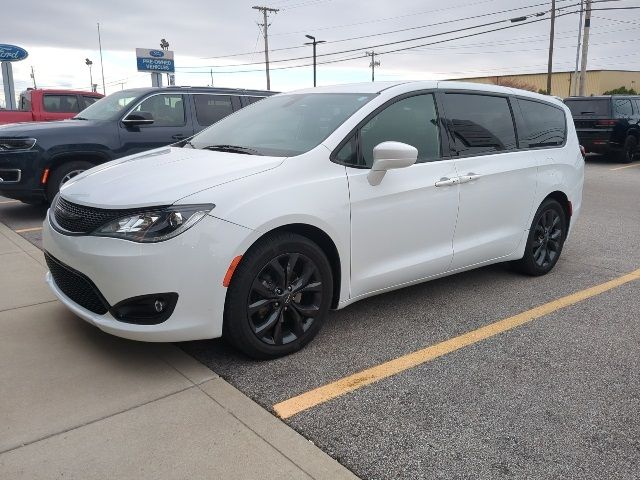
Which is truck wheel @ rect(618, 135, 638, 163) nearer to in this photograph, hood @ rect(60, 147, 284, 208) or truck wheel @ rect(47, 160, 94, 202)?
truck wheel @ rect(47, 160, 94, 202)

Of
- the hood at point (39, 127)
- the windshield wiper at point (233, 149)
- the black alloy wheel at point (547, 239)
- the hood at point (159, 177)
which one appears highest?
the hood at point (39, 127)

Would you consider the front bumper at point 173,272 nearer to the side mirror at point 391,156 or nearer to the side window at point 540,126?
the side mirror at point 391,156

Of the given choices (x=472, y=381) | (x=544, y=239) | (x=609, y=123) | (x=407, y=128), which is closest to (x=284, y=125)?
(x=407, y=128)

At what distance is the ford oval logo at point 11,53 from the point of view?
25519 mm

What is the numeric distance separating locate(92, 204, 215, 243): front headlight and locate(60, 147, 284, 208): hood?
0.06 m

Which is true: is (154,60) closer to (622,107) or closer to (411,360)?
(622,107)

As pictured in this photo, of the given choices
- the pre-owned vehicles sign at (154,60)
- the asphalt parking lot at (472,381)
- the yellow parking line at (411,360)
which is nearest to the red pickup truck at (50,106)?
the asphalt parking lot at (472,381)

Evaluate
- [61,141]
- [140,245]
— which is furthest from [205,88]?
[140,245]

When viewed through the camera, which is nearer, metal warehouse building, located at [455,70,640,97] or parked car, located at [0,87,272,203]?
parked car, located at [0,87,272,203]

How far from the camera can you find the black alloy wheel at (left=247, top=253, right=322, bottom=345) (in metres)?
3.24

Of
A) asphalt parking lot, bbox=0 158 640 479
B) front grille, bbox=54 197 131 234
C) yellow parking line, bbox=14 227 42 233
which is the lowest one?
asphalt parking lot, bbox=0 158 640 479

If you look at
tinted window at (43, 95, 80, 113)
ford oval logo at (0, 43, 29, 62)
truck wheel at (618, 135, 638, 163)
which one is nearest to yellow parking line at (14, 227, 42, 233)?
tinted window at (43, 95, 80, 113)

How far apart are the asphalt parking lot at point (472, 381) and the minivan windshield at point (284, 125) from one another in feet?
4.29

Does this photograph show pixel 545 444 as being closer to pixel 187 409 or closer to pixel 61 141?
pixel 187 409
